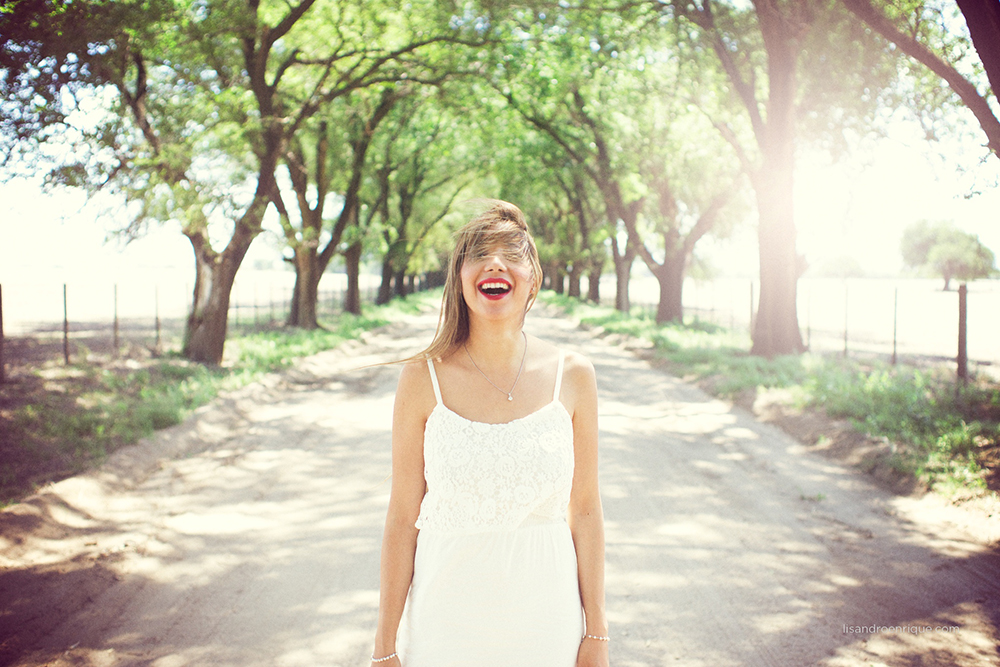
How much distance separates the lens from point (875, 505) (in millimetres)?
6039

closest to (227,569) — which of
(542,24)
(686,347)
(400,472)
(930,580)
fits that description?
(400,472)

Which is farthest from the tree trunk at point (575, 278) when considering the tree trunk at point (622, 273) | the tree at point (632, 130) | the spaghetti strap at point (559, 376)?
the spaghetti strap at point (559, 376)

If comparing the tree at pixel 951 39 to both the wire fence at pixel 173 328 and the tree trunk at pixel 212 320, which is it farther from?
the tree trunk at pixel 212 320

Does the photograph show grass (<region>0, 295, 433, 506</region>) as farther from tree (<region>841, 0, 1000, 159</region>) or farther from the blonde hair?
tree (<region>841, 0, 1000, 159</region>)

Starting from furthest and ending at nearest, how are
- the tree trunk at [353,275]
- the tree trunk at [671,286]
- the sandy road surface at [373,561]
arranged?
the tree trunk at [353,275]
the tree trunk at [671,286]
the sandy road surface at [373,561]

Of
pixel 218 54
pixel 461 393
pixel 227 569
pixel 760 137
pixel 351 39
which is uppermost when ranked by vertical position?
pixel 351 39

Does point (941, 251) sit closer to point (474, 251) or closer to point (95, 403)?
point (95, 403)

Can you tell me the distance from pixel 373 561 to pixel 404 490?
290 cm

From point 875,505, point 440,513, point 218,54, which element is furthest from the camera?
point 218,54

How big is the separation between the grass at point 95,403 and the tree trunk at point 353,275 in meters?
11.1

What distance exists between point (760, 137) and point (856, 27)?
355cm

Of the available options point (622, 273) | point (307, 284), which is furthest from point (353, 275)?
point (622, 273)

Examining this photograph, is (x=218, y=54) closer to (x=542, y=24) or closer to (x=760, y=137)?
(x=542, y=24)

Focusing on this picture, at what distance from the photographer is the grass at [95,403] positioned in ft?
22.1
